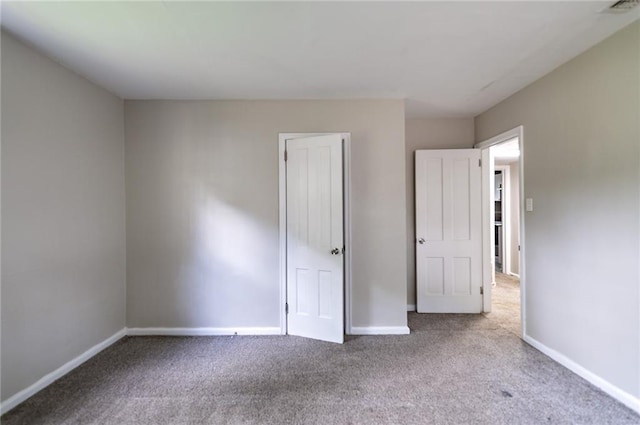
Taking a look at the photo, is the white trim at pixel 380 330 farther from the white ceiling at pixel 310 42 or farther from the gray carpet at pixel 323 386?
the white ceiling at pixel 310 42

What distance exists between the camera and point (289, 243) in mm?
2908

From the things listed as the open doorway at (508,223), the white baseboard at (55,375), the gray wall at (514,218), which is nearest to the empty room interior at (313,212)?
the white baseboard at (55,375)

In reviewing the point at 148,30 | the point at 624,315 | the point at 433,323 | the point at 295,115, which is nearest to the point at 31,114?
the point at 148,30

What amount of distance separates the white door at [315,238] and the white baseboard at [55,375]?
1.75m

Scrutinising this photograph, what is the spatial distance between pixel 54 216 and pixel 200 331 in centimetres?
167

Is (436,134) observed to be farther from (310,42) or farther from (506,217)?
(506,217)

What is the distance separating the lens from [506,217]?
5.34 metres

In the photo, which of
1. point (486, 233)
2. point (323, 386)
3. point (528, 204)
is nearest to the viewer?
point (323, 386)

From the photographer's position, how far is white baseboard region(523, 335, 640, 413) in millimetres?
1784

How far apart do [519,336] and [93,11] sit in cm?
434

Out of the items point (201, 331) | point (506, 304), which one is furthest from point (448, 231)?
point (201, 331)

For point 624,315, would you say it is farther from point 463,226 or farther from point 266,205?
point 266,205

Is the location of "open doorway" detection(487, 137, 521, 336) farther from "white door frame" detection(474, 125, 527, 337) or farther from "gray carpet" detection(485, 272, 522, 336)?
"white door frame" detection(474, 125, 527, 337)

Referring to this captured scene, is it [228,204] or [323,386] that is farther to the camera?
[228,204]
